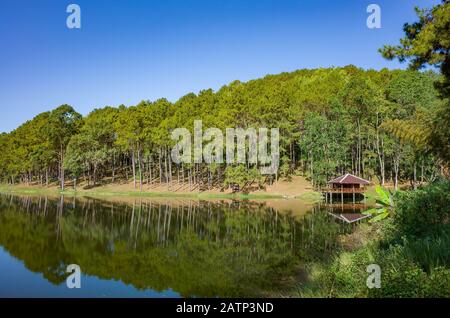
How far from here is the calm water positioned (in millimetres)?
13805

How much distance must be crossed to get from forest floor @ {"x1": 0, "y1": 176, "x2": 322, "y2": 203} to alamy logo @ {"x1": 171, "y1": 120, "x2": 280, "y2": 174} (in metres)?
3.33

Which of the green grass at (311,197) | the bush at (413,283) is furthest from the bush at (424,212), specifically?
the green grass at (311,197)

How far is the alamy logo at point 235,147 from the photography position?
56.6 m

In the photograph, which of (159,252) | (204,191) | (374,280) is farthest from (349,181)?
(374,280)

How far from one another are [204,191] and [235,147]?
325 inches

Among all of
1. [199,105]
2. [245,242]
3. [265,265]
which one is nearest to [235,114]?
[199,105]

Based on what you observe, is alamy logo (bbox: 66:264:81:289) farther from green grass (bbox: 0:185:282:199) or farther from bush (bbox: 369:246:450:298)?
green grass (bbox: 0:185:282:199)

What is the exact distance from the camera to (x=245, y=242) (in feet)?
72.2

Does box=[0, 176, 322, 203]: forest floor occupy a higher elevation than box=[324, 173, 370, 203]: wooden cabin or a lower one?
lower

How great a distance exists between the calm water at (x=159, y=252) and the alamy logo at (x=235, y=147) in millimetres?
23236

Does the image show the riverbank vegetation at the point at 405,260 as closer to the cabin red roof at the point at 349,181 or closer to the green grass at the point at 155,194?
the cabin red roof at the point at 349,181

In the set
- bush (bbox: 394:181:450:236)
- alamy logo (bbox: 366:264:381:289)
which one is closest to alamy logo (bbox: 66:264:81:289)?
alamy logo (bbox: 366:264:381:289)

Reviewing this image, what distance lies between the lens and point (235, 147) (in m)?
57.9
